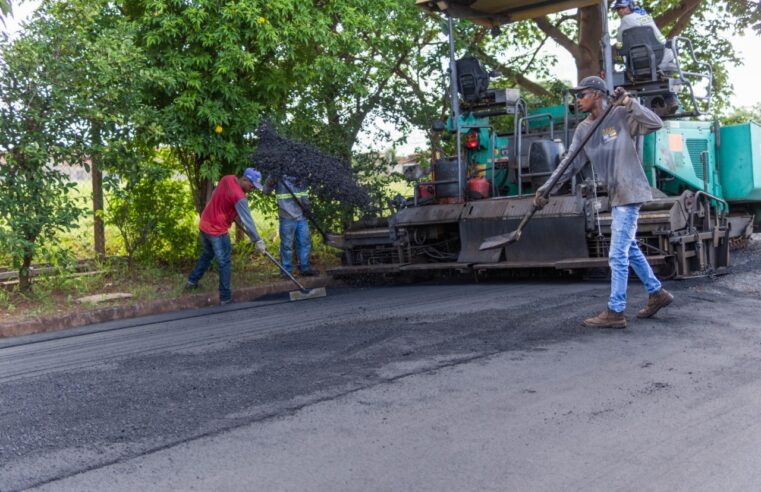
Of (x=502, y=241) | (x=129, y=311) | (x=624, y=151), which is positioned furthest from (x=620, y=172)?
(x=129, y=311)

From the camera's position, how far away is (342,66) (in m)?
11.4

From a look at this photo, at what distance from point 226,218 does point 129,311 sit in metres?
1.52

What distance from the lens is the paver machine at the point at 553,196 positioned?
9.39 metres

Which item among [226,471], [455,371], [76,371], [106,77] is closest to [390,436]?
[226,471]

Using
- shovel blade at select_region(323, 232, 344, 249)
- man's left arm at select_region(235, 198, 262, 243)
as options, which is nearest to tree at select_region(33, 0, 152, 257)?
man's left arm at select_region(235, 198, 262, 243)

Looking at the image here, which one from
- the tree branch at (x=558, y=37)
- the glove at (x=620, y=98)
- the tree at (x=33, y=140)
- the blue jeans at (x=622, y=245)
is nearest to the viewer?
the glove at (x=620, y=98)

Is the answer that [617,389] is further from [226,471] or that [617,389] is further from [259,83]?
[259,83]

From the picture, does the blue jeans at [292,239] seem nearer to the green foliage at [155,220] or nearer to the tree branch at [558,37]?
the green foliage at [155,220]

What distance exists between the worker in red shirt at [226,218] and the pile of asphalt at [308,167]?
28.2 inches

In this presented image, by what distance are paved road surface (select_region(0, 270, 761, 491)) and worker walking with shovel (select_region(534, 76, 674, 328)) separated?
0.25 meters

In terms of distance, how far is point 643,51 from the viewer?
947 centimetres

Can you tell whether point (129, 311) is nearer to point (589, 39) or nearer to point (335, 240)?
point (335, 240)

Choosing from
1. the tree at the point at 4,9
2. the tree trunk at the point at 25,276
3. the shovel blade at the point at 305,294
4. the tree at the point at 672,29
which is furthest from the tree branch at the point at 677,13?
the tree at the point at 4,9

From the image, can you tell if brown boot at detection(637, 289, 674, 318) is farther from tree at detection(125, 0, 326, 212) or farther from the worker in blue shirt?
tree at detection(125, 0, 326, 212)
